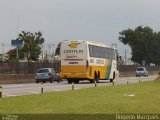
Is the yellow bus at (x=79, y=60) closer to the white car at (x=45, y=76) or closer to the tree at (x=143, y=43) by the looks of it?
the white car at (x=45, y=76)

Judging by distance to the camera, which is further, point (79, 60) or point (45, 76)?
point (45, 76)

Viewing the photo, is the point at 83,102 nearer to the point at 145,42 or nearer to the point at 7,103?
the point at 7,103

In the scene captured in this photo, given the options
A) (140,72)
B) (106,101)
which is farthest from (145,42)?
(106,101)

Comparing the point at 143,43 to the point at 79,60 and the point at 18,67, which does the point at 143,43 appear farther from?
the point at 79,60

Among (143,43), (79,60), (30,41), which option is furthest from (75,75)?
(143,43)

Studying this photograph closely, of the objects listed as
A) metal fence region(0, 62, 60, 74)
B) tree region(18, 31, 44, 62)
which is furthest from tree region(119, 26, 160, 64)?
metal fence region(0, 62, 60, 74)

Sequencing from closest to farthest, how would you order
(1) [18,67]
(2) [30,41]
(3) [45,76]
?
(3) [45,76]
(1) [18,67]
(2) [30,41]

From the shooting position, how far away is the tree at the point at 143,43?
396 ft

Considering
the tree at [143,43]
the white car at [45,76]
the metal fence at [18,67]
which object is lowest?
the white car at [45,76]

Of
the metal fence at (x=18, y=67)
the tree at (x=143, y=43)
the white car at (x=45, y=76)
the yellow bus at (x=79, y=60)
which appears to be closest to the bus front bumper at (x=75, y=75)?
the yellow bus at (x=79, y=60)

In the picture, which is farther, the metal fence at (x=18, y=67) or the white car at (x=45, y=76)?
the metal fence at (x=18, y=67)

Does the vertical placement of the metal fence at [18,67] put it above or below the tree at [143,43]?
below

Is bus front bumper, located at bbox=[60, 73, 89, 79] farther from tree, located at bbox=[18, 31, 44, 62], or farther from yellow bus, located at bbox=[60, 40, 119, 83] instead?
tree, located at bbox=[18, 31, 44, 62]

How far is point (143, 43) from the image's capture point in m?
122
